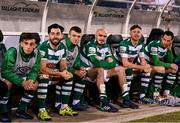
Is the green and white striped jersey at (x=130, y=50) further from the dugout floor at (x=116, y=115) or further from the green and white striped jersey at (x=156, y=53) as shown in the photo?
the dugout floor at (x=116, y=115)

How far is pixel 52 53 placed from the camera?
7.62 meters

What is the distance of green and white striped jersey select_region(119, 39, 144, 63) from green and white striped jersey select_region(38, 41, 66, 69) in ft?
4.64

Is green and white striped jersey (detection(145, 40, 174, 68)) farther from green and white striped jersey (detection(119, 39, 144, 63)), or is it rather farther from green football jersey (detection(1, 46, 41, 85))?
green football jersey (detection(1, 46, 41, 85))

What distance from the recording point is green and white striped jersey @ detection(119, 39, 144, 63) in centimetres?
874

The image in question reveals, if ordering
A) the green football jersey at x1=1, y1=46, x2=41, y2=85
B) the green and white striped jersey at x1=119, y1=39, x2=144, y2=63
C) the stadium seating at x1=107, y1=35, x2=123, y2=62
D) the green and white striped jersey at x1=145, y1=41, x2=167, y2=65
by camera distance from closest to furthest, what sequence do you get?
the green football jersey at x1=1, y1=46, x2=41, y2=85 < the green and white striped jersey at x1=119, y1=39, x2=144, y2=63 < the stadium seating at x1=107, y1=35, x2=123, y2=62 < the green and white striped jersey at x1=145, y1=41, x2=167, y2=65

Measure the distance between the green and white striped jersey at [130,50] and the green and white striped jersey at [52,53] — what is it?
4.64ft

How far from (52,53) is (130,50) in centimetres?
182

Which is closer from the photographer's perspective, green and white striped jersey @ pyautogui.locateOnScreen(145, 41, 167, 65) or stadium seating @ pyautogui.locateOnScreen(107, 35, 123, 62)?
stadium seating @ pyautogui.locateOnScreen(107, 35, 123, 62)

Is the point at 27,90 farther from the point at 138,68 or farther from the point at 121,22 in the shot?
the point at 121,22

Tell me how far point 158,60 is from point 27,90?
3140mm

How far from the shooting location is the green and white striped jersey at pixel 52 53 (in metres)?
7.57

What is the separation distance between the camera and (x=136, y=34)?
8.80 metres

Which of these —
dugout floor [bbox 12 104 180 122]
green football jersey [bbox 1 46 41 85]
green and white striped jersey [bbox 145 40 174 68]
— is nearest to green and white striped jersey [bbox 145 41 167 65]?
green and white striped jersey [bbox 145 40 174 68]

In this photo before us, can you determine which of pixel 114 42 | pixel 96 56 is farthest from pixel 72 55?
pixel 114 42
